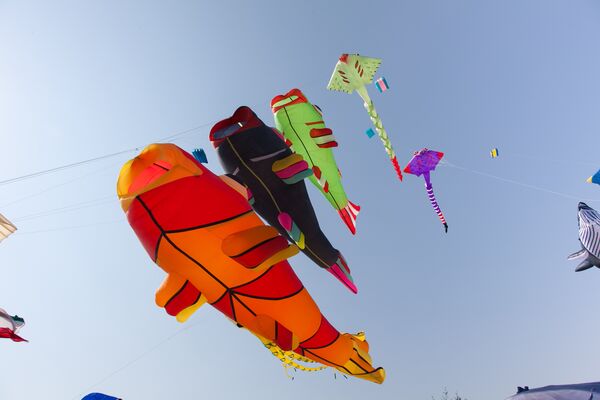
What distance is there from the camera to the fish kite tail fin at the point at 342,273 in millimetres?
4012

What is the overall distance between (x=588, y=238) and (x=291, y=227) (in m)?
5.71

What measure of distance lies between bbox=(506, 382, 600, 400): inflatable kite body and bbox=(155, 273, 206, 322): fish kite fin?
7.65m

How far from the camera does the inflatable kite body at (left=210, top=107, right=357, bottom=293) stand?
3.51 meters

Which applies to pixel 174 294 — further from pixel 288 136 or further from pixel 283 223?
pixel 288 136

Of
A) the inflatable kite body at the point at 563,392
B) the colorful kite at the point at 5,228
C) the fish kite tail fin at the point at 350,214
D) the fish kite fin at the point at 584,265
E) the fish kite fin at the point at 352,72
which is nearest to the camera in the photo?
the colorful kite at the point at 5,228

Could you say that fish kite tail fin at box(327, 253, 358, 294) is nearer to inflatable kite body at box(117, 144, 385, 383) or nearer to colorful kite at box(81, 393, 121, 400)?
inflatable kite body at box(117, 144, 385, 383)

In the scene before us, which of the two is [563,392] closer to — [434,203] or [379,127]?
[434,203]

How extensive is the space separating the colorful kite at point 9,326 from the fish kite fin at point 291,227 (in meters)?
3.12

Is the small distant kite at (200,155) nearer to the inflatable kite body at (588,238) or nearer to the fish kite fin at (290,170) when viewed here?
the fish kite fin at (290,170)

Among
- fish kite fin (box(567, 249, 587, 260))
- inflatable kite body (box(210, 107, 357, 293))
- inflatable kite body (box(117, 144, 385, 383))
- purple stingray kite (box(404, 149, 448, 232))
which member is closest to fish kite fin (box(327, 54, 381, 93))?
purple stingray kite (box(404, 149, 448, 232))

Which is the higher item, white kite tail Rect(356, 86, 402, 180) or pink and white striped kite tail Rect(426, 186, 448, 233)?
white kite tail Rect(356, 86, 402, 180)

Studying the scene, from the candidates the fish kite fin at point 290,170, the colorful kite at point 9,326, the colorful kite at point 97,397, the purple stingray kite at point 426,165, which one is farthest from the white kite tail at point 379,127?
the colorful kite at point 9,326

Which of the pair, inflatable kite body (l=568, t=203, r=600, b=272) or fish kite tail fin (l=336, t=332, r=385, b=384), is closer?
fish kite tail fin (l=336, t=332, r=385, b=384)

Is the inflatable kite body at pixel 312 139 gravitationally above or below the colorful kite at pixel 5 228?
below
